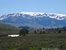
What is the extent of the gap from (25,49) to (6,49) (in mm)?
693

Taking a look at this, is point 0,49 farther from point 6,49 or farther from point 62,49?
point 62,49

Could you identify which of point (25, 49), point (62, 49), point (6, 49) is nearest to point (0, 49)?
point (6, 49)

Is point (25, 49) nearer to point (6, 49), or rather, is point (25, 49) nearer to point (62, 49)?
point (6, 49)

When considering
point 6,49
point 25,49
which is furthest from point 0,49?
point 25,49

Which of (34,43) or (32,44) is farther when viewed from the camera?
(34,43)

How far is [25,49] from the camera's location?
8297mm

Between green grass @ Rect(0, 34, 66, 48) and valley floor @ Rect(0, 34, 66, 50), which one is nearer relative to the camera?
valley floor @ Rect(0, 34, 66, 50)

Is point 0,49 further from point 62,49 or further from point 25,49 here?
point 62,49

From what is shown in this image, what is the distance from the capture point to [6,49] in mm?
8516

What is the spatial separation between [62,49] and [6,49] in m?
1.91

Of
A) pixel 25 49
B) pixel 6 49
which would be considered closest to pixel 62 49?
pixel 25 49

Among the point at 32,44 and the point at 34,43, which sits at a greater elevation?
the point at 32,44

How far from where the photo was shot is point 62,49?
8.16 meters

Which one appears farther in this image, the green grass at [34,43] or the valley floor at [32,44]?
the green grass at [34,43]
